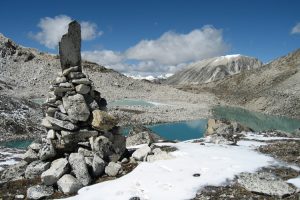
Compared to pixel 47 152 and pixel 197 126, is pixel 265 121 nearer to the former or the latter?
pixel 197 126

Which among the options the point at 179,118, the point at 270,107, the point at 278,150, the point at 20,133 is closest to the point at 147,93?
the point at 270,107

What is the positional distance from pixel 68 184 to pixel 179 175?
5.00m

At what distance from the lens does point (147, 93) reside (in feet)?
394

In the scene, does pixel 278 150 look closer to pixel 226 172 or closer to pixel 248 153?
pixel 248 153

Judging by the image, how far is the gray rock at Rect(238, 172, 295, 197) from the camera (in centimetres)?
1683

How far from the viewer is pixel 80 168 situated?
18641mm

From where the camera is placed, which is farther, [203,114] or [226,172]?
[203,114]

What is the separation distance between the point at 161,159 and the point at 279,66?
12689 centimetres

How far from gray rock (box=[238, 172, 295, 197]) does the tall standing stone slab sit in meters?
10.3

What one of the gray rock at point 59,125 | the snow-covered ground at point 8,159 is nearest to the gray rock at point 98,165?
the gray rock at point 59,125

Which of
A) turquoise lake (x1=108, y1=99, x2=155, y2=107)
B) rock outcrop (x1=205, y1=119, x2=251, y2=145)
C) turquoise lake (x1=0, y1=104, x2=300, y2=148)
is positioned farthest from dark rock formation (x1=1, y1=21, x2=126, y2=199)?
turquoise lake (x1=108, y1=99, x2=155, y2=107)

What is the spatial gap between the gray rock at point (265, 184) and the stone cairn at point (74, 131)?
6.00m

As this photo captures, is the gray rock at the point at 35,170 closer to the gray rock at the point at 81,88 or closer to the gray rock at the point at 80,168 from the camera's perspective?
the gray rock at the point at 80,168

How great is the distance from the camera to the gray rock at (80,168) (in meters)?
18.4
